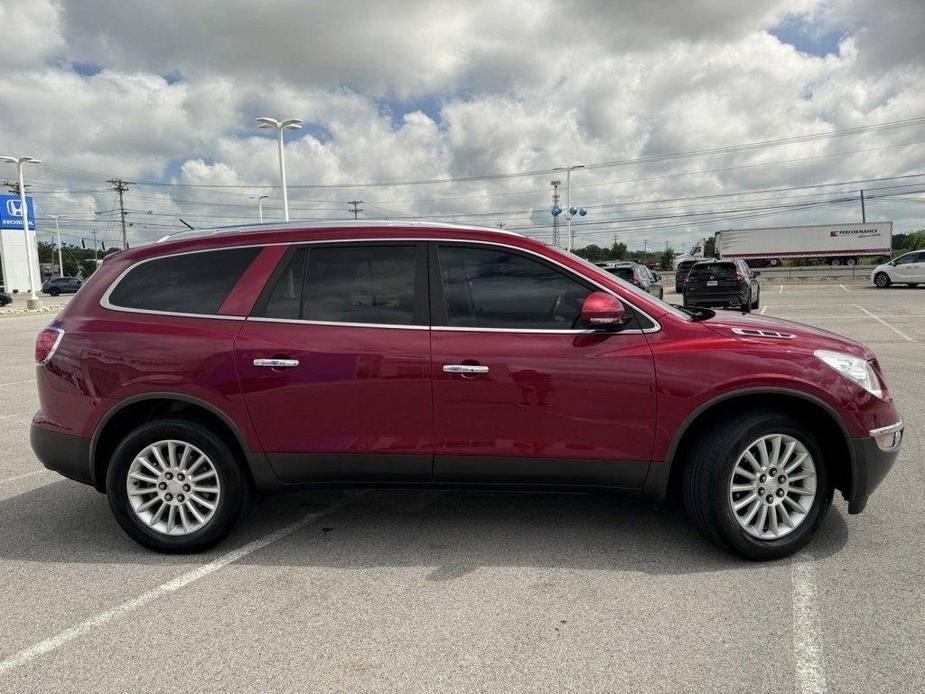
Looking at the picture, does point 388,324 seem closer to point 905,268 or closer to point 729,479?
point 729,479

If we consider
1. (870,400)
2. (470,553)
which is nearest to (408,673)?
(470,553)

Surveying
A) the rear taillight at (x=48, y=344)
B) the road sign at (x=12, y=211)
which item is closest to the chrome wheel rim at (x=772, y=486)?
the rear taillight at (x=48, y=344)

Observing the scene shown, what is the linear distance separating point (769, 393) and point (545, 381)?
116 centimetres

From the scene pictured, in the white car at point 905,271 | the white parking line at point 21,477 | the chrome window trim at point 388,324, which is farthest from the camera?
the white car at point 905,271

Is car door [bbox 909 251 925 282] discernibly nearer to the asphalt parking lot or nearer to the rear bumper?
the asphalt parking lot

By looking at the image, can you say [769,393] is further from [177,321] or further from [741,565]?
[177,321]

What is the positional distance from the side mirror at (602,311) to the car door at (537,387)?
0.07m

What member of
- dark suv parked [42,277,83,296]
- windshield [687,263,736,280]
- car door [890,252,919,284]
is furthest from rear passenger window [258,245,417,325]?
dark suv parked [42,277,83,296]

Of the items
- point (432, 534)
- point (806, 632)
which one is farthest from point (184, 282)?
point (806, 632)

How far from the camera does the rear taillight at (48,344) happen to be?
3.76 meters

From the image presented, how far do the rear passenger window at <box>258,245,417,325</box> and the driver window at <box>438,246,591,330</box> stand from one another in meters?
0.24

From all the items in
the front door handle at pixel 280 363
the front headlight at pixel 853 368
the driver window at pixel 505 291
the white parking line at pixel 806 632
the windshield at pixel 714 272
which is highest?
the windshield at pixel 714 272

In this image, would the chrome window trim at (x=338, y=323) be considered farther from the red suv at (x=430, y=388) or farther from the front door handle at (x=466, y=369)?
the front door handle at (x=466, y=369)

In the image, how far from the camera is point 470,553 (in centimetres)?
361
